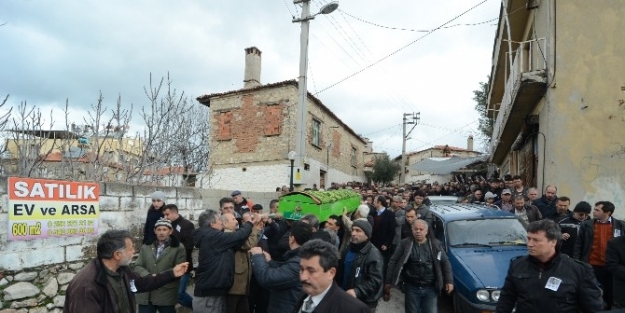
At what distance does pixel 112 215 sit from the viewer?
19.6 feet

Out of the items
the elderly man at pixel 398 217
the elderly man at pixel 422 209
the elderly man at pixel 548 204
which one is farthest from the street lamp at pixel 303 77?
the elderly man at pixel 548 204

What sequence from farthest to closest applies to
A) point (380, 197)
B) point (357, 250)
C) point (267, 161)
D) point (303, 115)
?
point (267, 161), point (303, 115), point (380, 197), point (357, 250)

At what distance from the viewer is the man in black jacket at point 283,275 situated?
11.3 ft

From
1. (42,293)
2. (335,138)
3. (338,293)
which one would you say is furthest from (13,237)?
(335,138)

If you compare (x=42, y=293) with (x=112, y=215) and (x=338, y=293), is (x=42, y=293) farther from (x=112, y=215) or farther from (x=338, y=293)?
(x=338, y=293)

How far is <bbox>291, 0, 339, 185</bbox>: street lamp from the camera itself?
12781 millimetres

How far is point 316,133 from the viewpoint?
23.9 metres

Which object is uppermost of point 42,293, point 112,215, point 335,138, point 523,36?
point 523,36

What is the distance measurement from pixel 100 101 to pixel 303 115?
5.90m

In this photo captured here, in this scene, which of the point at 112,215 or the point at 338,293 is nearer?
the point at 338,293

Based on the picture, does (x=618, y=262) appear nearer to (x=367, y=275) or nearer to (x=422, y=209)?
(x=367, y=275)

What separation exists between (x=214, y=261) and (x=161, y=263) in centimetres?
79

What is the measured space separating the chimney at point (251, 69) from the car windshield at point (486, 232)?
17367 mm

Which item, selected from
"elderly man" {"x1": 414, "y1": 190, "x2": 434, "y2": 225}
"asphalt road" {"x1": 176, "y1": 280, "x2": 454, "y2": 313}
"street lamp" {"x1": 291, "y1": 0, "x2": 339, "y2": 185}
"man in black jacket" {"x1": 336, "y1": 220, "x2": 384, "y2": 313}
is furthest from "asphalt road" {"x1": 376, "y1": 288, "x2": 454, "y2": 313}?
"street lamp" {"x1": 291, "y1": 0, "x2": 339, "y2": 185}
